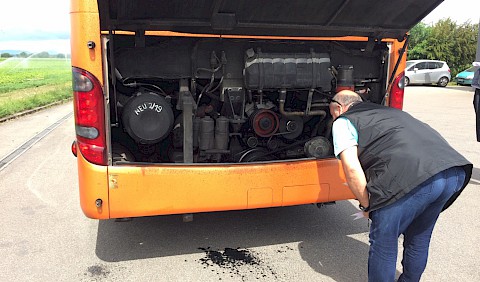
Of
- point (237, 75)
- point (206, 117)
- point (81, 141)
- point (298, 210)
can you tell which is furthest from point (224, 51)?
point (298, 210)

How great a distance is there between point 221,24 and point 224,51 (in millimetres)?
399

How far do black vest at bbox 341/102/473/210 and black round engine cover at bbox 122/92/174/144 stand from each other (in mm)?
1472

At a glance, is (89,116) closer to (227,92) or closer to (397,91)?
(227,92)

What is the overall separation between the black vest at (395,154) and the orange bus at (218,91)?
3.21 feet

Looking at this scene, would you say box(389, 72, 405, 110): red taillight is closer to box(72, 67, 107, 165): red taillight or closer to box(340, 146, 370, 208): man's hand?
box(340, 146, 370, 208): man's hand

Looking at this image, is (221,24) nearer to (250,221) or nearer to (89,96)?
(89,96)

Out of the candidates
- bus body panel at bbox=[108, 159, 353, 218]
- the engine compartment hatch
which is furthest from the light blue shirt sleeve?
the engine compartment hatch

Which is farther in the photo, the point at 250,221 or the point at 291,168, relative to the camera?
the point at 250,221

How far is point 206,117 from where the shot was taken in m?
3.66

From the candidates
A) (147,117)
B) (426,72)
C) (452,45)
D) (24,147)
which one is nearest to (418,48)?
(452,45)

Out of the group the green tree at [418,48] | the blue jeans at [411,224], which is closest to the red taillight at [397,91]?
the blue jeans at [411,224]

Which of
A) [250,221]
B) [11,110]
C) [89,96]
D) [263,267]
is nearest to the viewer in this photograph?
[89,96]

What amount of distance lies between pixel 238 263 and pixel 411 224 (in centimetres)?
148

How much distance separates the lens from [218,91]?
384 cm
